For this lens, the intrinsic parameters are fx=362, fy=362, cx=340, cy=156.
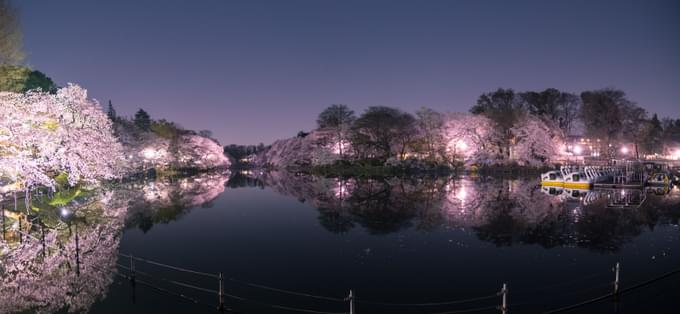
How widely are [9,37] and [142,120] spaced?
73199 mm

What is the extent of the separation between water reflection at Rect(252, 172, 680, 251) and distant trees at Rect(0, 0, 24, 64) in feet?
83.5

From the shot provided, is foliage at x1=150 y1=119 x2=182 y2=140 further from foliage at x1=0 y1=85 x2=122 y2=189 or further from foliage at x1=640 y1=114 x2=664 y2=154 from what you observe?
foliage at x1=640 y1=114 x2=664 y2=154

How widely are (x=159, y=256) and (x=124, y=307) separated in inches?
236

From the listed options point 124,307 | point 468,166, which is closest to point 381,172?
point 468,166

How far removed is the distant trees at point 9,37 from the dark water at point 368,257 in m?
13.5

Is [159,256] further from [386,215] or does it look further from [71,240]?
[386,215]

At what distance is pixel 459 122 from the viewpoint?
70.2 meters

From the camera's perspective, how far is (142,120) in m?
95.4

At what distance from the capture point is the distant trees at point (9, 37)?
2675cm

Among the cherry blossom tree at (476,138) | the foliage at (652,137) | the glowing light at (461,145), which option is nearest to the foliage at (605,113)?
the foliage at (652,137)

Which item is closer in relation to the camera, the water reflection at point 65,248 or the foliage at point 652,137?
the water reflection at point 65,248

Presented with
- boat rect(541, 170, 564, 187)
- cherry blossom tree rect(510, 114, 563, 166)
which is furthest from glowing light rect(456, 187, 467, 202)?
cherry blossom tree rect(510, 114, 563, 166)

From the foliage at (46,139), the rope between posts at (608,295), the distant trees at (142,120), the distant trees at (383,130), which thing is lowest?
the rope between posts at (608,295)

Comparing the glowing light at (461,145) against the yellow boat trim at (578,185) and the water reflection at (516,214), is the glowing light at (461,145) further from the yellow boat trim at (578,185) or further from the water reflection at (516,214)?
the water reflection at (516,214)
